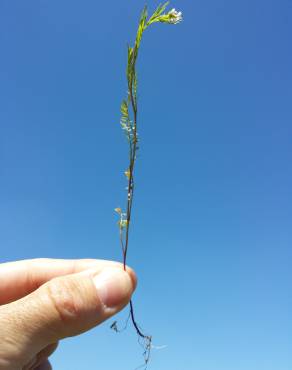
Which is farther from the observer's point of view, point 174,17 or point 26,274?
point 26,274

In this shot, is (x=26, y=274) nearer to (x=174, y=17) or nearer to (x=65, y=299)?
(x=65, y=299)

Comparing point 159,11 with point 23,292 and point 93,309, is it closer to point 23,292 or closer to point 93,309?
point 93,309

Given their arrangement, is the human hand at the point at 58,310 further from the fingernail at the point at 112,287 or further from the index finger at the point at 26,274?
the index finger at the point at 26,274

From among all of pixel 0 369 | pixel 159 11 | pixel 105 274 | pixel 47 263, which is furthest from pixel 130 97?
pixel 47 263

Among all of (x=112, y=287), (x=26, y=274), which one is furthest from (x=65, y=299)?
(x=26, y=274)

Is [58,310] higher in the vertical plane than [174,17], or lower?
lower

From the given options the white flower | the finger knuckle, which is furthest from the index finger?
the white flower

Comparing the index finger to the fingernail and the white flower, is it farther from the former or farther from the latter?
the white flower

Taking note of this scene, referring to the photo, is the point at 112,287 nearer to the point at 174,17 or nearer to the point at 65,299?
the point at 65,299

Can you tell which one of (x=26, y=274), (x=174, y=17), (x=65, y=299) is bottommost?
(x=26, y=274)
